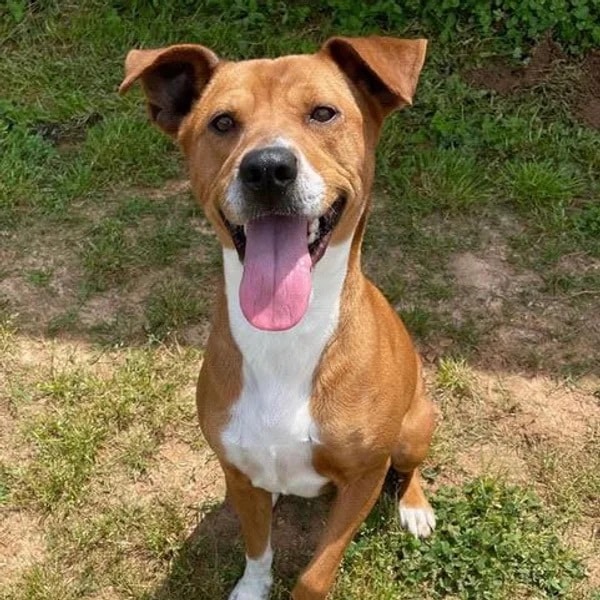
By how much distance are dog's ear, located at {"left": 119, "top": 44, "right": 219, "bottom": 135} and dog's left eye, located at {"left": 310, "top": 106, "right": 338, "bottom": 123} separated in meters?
0.42

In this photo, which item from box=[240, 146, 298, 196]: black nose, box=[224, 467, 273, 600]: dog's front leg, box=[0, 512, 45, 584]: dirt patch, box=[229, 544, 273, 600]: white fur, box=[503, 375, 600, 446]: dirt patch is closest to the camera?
box=[240, 146, 298, 196]: black nose

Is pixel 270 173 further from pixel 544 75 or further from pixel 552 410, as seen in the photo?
pixel 544 75

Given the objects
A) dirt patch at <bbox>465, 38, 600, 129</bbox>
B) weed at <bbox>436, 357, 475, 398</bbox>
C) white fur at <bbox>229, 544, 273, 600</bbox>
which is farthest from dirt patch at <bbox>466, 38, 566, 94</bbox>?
white fur at <bbox>229, 544, 273, 600</bbox>

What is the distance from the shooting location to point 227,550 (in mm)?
4000

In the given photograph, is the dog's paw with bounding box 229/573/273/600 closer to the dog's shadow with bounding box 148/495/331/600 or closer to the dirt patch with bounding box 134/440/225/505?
the dog's shadow with bounding box 148/495/331/600

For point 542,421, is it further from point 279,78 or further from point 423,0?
point 423,0

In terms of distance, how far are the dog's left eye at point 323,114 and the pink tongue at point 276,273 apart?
1.04 feet

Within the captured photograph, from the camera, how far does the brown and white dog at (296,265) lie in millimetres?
2930

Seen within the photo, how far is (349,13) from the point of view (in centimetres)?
581

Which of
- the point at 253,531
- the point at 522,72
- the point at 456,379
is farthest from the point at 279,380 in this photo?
the point at 522,72

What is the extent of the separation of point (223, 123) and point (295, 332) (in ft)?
2.21

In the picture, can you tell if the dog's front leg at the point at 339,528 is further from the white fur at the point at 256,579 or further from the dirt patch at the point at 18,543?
the dirt patch at the point at 18,543

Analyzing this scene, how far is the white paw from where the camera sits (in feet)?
13.0

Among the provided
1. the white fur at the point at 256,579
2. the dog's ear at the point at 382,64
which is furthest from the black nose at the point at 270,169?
the white fur at the point at 256,579
